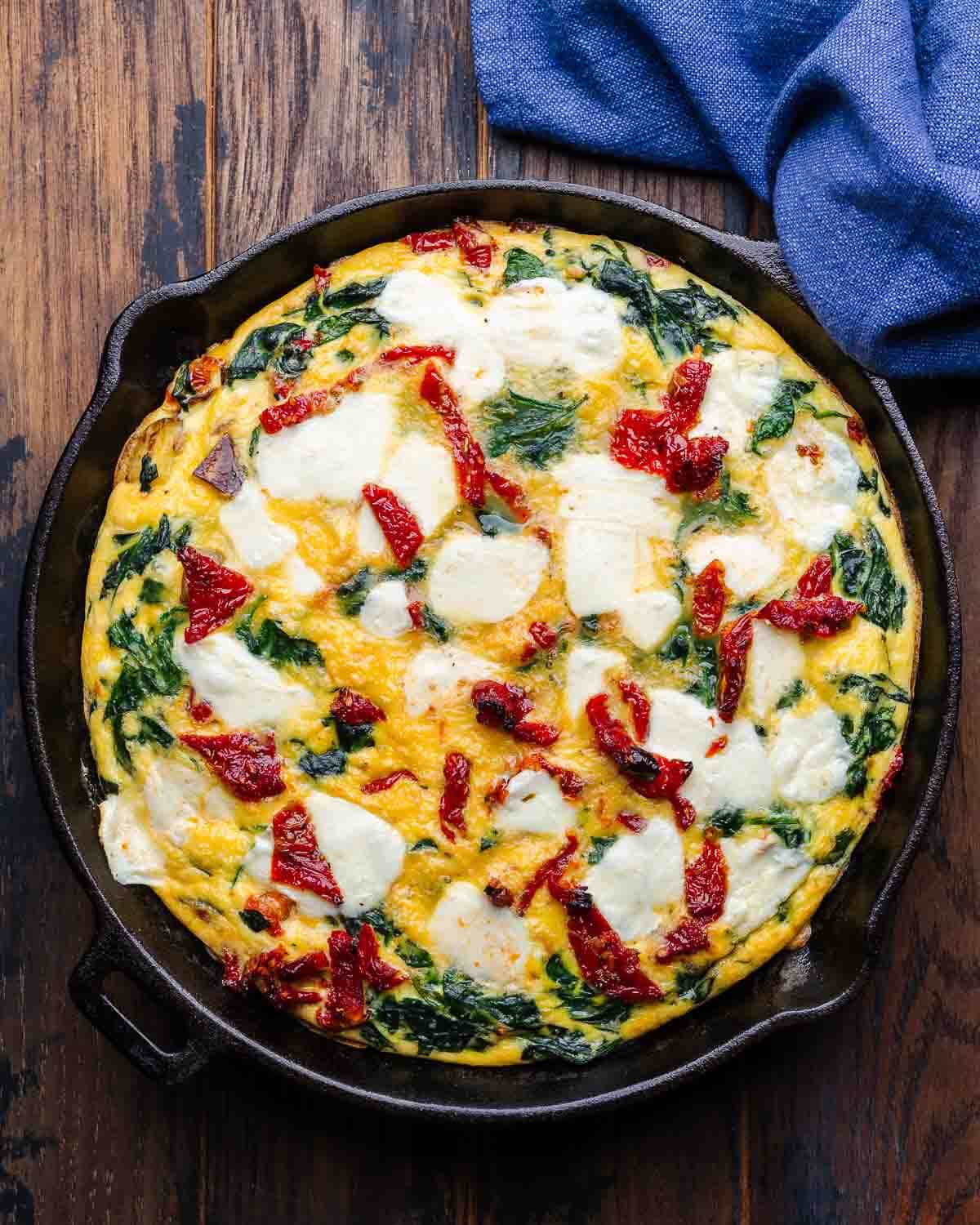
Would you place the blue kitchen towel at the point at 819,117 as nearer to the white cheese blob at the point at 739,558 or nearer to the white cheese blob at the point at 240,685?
the white cheese blob at the point at 739,558

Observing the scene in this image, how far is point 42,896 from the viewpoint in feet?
11.8

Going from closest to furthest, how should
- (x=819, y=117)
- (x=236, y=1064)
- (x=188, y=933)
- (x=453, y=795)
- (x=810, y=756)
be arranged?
(x=453, y=795) → (x=810, y=756) → (x=188, y=933) → (x=819, y=117) → (x=236, y=1064)

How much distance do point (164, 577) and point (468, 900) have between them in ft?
3.84

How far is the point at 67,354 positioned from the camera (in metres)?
3.65

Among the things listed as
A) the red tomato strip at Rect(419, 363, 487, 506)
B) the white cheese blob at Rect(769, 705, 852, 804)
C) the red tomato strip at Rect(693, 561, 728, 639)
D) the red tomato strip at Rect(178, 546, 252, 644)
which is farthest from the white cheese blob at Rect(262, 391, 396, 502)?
the white cheese blob at Rect(769, 705, 852, 804)

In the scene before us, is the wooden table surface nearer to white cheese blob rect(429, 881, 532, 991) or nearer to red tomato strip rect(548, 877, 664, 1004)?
red tomato strip rect(548, 877, 664, 1004)

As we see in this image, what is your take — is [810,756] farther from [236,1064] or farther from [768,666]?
[236,1064]

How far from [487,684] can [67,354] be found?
1705mm

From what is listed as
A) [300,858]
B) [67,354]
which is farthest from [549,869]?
[67,354]

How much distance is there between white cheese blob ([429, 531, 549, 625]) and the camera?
122 inches

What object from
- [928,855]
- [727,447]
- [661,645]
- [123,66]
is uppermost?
[123,66]

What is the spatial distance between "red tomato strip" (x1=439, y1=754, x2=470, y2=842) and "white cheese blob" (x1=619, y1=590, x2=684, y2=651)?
1.81 ft

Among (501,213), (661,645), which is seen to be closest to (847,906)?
(661,645)

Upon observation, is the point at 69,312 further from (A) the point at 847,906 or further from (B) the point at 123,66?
(A) the point at 847,906
